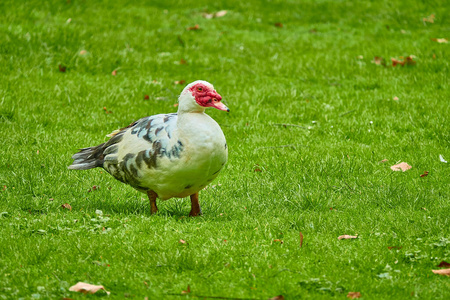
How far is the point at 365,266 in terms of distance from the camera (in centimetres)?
425

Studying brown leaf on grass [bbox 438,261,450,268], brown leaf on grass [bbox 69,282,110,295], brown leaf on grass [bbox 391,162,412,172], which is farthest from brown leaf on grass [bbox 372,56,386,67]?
brown leaf on grass [bbox 69,282,110,295]

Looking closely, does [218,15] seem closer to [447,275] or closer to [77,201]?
[77,201]

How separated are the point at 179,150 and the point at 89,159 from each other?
1349 mm

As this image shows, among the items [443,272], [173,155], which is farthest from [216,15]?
A: [443,272]

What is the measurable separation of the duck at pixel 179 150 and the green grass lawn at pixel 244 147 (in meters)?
0.35

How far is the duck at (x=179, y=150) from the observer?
4734 mm

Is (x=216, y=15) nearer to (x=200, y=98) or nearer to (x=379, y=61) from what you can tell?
(x=379, y=61)

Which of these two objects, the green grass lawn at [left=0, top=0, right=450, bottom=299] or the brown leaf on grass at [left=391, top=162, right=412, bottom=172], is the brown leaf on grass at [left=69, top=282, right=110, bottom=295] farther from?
the brown leaf on grass at [left=391, top=162, right=412, bottom=172]

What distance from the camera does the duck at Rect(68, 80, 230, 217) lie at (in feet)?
15.5

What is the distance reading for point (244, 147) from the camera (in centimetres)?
729

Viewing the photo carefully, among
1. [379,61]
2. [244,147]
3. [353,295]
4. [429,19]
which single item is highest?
[429,19]

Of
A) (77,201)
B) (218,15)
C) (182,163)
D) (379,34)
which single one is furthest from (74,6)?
(182,163)

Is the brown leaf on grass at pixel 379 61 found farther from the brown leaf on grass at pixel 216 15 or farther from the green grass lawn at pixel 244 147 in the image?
the brown leaf on grass at pixel 216 15

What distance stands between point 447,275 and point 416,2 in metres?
10.8
